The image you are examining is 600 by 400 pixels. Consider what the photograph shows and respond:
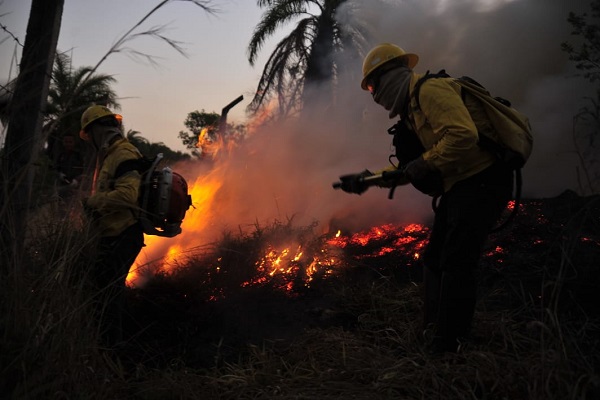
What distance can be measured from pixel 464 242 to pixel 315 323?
1.92 m

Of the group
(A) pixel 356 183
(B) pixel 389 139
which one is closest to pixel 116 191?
(A) pixel 356 183

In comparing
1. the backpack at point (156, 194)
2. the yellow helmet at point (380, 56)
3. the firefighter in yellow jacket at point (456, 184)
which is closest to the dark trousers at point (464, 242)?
the firefighter in yellow jacket at point (456, 184)

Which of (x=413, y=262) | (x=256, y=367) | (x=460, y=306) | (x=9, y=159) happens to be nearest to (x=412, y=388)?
(x=460, y=306)

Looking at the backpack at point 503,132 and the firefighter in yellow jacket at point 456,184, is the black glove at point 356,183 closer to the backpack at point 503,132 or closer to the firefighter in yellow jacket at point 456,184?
the firefighter in yellow jacket at point 456,184

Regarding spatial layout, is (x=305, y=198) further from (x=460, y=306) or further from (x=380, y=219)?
(x=460, y=306)

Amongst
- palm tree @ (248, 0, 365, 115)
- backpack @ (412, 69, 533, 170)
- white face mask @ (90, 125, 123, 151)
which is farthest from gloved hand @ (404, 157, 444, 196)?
palm tree @ (248, 0, 365, 115)

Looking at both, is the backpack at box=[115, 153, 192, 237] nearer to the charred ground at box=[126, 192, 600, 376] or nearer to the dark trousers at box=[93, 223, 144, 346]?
the dark trousers at box=[93, 223, 144, 346]

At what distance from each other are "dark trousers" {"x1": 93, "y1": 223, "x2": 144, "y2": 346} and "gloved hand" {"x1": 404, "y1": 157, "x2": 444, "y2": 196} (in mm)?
2078

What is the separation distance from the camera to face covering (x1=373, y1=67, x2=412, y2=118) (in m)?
3.30

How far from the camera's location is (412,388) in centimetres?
253

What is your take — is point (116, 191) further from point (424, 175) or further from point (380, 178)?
point (424, 175)

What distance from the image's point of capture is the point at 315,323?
4469 millimetres

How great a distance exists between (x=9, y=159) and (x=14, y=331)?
3.51 feet

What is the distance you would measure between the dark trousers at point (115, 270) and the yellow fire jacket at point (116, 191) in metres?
0.08
